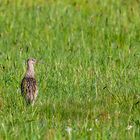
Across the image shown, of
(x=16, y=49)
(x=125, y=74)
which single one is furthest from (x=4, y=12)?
(x=125, y=74)

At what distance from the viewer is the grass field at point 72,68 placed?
7.24m

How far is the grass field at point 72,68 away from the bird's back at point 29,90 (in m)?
0.10

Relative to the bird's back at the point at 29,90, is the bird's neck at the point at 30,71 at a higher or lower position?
higher

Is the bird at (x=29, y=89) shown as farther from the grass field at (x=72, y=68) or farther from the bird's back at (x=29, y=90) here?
the grass field at (x=72, y=68)

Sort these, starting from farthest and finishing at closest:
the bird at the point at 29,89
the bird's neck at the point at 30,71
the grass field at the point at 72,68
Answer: the bird's neck at the point at 30,71 < the bird at the point at 29,89 < the grass field at the point at 72,68

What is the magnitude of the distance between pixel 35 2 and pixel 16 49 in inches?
132

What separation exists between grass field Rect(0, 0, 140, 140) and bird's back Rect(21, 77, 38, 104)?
102mm

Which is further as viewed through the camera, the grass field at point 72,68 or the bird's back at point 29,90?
the bird's back at point 29,90

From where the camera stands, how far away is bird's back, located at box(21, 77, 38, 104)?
831 centimetres

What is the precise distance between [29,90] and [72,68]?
1667 millimetres

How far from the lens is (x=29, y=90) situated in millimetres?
8398

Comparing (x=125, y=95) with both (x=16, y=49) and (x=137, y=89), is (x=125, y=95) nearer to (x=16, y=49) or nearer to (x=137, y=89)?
→ (x=137, y=89)

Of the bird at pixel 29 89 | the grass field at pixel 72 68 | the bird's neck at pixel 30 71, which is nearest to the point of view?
the grass field at pixel 72 68

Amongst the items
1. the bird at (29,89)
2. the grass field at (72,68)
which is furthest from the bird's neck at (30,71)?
the grass field at (72,68)
